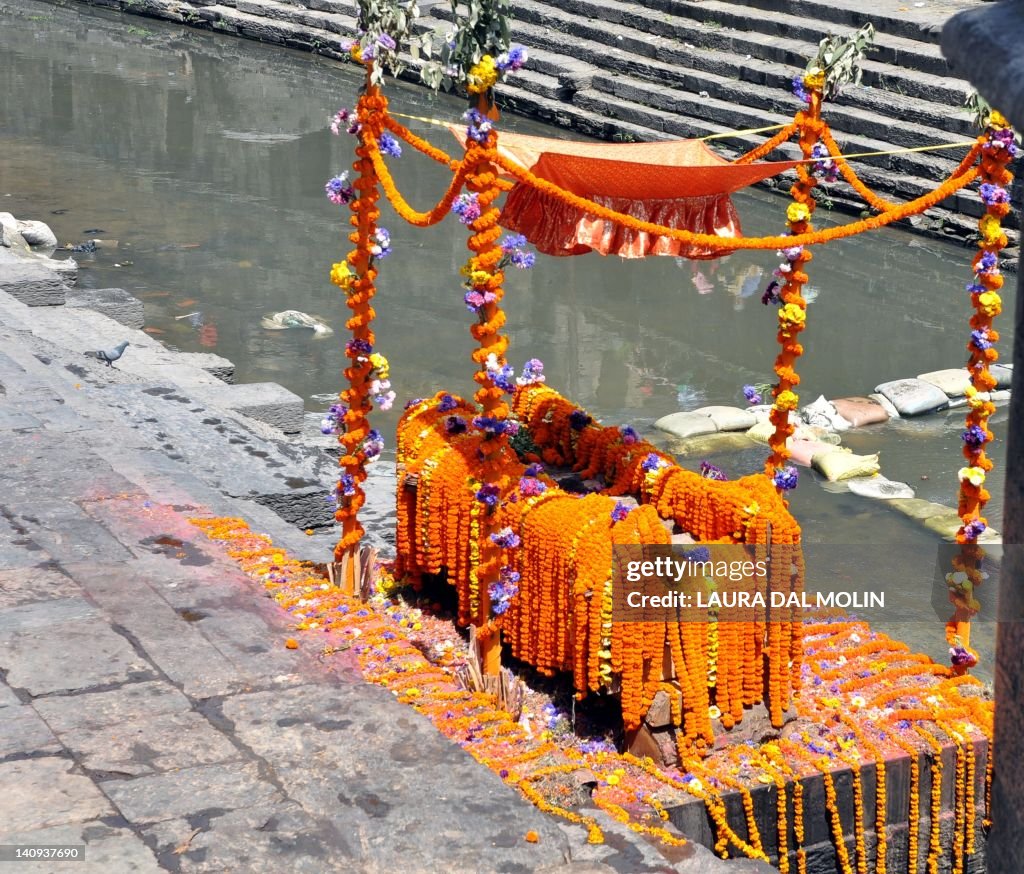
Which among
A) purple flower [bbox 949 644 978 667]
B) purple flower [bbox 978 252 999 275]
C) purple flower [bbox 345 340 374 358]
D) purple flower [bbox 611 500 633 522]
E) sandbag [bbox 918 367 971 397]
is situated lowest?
sandbag [bbox 918 367 971 397]

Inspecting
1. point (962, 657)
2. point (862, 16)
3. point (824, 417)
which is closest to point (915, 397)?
point (824, 417)

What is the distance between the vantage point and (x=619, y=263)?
530 inches

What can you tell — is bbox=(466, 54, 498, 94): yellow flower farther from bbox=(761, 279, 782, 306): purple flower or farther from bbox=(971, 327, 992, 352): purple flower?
bbox=(971, 327, 992, 352): purple flower

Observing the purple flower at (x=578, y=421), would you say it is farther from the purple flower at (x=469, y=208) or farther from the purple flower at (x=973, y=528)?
the purple flower at (x=973, y=528)

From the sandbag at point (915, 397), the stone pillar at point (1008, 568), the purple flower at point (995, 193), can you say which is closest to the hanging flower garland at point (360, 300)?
the purple flower at point (995, 193)

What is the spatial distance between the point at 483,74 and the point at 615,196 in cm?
119

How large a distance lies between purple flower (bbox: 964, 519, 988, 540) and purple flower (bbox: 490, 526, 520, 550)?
1.78 meters

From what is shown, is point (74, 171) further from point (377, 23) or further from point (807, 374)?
point (377, 23)

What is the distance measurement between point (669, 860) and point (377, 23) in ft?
10.2

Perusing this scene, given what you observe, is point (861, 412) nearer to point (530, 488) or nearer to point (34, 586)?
point (530, 488)

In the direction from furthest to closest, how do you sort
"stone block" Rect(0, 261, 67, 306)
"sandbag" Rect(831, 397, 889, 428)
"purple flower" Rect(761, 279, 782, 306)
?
"stone block" Rect(0, 261, 67, 306) → "sandbag" Rect(831, 397, 889, 428) → "purple flower" Rect(761, 279, 782, 306)

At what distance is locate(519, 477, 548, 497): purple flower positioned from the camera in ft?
17.7

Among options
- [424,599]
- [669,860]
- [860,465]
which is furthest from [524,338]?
[669,860]

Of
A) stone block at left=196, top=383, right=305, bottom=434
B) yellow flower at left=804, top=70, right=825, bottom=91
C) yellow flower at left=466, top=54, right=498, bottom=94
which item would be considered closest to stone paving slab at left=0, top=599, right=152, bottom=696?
yellow flower at left=466, top=54, right=498, bottom=94
